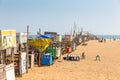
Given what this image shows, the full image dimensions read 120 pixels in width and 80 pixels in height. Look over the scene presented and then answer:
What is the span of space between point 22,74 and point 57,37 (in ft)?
72.8

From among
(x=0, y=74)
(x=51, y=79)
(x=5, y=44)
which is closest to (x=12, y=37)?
(x=5, y=44)

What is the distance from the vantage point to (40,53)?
23.3 metres

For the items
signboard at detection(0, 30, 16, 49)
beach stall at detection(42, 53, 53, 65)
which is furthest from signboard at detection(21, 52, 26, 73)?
beach stall at detection(42, 53, 53, 65)

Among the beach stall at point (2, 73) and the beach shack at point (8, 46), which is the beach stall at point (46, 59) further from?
the beach stall at point (2, 73)

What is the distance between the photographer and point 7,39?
54.7ft

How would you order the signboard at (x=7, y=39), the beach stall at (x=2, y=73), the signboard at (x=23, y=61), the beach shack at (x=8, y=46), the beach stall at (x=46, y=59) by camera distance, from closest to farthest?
the beach stall at (x=2, y=73) < the beach shack at (x=8, y=46) < the signboard at (x=7, y=39) < the signboard at (x=23, y=61) < the beach stall at (x=46, y=59)

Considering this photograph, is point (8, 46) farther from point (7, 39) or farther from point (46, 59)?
point (46, 59)

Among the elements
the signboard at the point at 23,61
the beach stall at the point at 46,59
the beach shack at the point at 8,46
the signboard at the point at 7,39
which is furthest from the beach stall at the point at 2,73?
the beach stall at the point at 46,59

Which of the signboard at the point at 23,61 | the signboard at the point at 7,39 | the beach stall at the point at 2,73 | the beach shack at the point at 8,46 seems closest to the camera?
the beach stall at the point at 2,73

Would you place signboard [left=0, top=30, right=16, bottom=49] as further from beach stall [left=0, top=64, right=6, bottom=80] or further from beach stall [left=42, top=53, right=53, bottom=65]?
beach stall [left=42, top=53, right=53, bottom=65]

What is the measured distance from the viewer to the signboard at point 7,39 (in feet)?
52.3

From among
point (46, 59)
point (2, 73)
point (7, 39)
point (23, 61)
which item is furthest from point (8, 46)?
point (46, 59)

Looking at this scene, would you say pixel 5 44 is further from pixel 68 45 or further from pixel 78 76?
pixel 68 45

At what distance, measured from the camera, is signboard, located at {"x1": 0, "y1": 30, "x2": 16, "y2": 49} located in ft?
52.3
